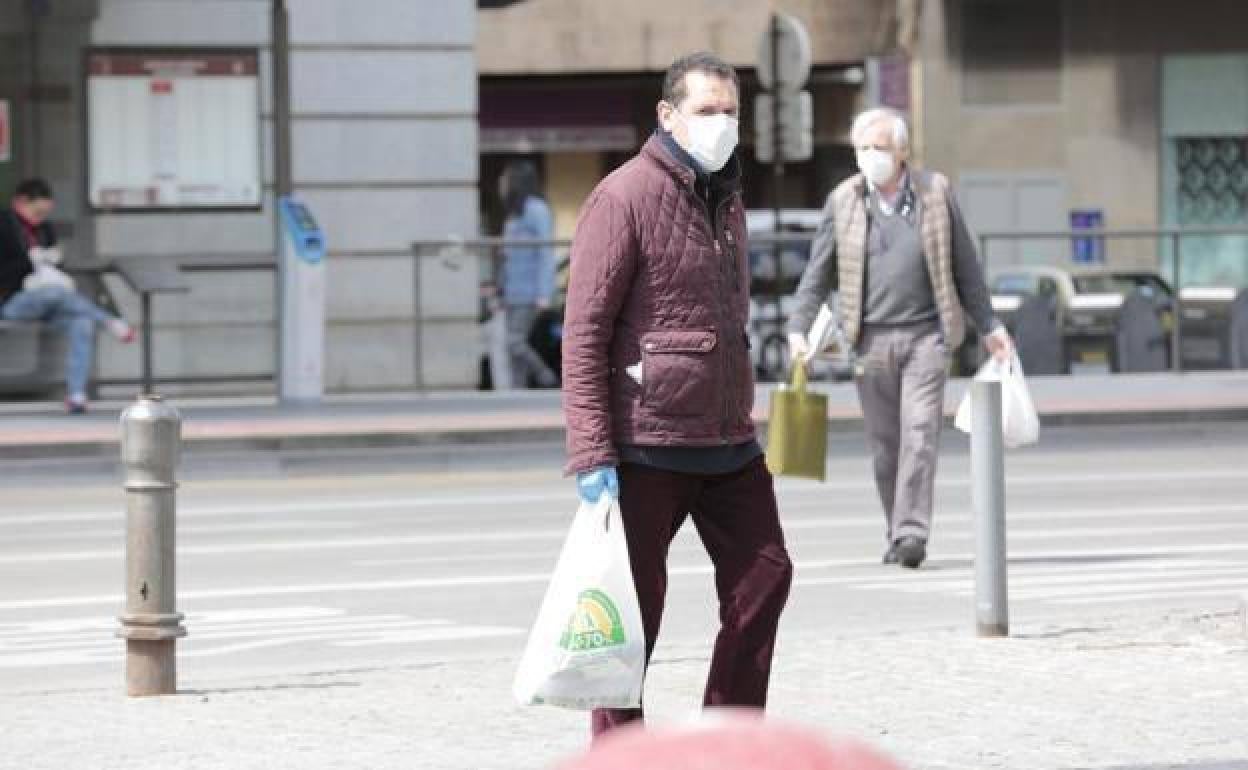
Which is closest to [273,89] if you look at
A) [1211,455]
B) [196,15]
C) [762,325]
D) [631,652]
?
[196,15]

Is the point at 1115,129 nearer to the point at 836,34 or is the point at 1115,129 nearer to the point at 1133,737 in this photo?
the point at 836,34

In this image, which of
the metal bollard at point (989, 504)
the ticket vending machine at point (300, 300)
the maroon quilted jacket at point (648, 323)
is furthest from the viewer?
the ticket vending machine at point (300, 300)

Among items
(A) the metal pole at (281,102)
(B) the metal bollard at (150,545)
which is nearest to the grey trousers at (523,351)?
(A) the metal pole at (281,102)

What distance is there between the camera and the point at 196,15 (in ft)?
83.5

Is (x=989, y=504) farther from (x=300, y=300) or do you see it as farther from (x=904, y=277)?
(x=300, y=300)

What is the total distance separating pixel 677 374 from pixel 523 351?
18067 millimetres

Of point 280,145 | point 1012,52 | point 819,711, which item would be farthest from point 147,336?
point 1012,52

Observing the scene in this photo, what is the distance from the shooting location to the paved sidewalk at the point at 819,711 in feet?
26.2

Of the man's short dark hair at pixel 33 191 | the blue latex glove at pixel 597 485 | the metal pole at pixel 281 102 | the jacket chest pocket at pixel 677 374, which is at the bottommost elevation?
the blue latex glove at pixel 597 485

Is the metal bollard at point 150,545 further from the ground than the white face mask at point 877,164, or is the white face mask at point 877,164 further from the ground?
the white face mask at point 877,164

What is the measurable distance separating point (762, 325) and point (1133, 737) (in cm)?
1828

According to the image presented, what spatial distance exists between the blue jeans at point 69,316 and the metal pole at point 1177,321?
866cm

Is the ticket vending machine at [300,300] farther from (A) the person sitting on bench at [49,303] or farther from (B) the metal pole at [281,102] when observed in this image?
(A) the person sitting on bench at [49,303]

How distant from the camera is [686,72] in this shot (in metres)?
7.47
